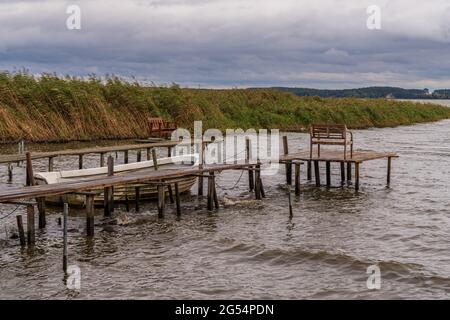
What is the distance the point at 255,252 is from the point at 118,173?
7.27 metres

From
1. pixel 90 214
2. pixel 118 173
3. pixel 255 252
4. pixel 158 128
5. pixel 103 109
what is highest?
pixel 103 109

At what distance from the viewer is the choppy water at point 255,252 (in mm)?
12625

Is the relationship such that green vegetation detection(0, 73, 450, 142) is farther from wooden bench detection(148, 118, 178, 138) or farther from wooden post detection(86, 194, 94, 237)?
wooden post detection(86, 194, 94, 237)

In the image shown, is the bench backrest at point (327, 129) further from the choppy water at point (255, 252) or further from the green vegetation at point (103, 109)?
the green vegetation at point (103, 109)

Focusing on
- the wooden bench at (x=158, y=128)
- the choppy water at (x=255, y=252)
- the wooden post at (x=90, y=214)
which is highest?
the wooden bench at (x=158, y=128)

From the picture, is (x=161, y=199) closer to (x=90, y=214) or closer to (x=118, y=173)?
(x=90, y=214)

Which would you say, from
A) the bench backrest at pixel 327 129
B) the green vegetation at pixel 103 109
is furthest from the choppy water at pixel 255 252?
the green vegetation at pixel 103 109

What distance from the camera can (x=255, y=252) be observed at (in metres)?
15.4

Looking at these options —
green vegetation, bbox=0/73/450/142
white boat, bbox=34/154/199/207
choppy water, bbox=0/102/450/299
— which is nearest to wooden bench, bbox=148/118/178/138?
green vegetation, bbox=0/73/450/142

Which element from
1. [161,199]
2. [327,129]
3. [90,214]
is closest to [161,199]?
[161,199]

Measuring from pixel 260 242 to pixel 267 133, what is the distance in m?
36.6

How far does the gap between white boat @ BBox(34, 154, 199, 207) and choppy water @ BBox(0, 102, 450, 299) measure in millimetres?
744

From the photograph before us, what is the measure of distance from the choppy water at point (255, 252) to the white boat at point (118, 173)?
0.74 m

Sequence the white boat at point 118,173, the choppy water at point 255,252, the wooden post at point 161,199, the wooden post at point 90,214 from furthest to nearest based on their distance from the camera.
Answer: the white boat at point 118,173 < the wooden post at point 161,199 < the wooden post at point 90,214 < the choppy water at point 255,252
